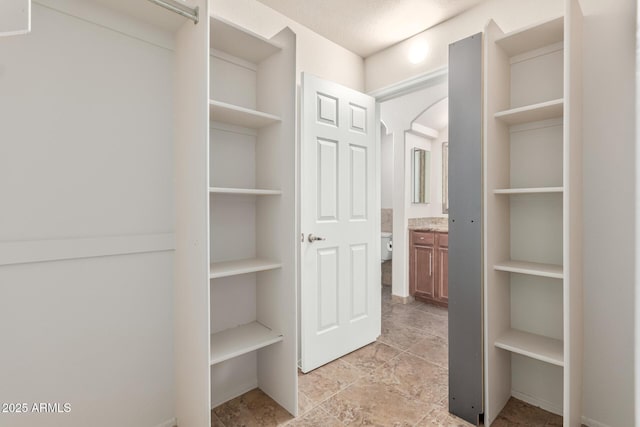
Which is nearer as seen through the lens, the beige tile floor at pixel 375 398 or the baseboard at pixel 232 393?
the beige tile floor at pixel 375 398

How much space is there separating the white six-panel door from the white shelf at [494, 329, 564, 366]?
112 centimetres

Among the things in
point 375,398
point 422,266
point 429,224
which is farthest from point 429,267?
point 375,398

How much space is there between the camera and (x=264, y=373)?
2.00 meters

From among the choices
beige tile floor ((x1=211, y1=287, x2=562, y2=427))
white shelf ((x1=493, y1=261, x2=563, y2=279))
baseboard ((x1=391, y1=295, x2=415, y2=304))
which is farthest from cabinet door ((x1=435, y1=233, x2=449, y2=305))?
white shelf ((x1=493, y1=261, x2=563, y2=279))

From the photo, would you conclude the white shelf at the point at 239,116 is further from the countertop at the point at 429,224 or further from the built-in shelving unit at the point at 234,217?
the countertop at the point at 429,224

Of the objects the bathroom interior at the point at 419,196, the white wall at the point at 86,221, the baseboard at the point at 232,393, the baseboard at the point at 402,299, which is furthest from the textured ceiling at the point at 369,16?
the baseboard at the point at 402,299

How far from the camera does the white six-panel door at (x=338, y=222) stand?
226 cm

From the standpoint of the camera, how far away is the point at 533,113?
1.67m

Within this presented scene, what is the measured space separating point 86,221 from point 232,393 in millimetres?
1325

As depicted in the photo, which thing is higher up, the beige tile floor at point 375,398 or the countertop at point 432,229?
the countertop at point 432,229

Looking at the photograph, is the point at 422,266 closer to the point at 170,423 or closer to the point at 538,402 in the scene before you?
the point at 538,402

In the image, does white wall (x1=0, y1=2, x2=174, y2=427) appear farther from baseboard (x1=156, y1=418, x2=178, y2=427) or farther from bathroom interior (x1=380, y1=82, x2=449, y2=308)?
bathroom interior (x1=380, y1=82, x2=449, y2=308)

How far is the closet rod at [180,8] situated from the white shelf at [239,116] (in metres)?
0.39

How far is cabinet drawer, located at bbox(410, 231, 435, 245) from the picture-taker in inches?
149
